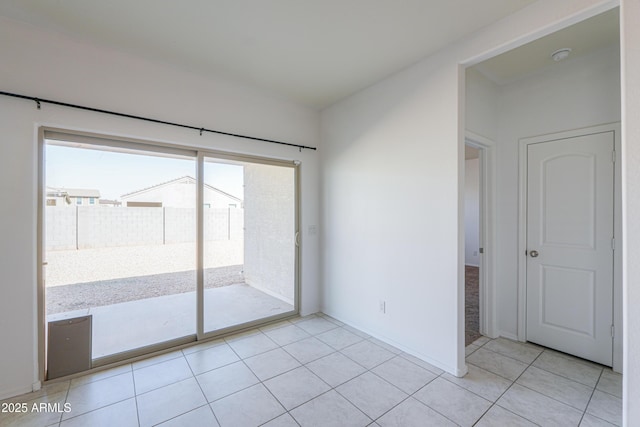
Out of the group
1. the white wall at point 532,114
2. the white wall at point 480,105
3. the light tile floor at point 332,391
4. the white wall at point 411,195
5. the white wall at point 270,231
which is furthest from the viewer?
the white wall at point 270,231

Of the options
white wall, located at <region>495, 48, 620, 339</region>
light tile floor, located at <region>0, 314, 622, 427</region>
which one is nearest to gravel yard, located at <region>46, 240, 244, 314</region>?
light tile floor, located at <region>0, 314, 622, 427</region>

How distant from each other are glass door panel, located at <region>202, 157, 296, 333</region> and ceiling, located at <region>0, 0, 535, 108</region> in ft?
3.76

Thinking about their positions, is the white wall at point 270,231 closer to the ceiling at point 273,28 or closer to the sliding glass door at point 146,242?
the sliding glass door at point 146,242

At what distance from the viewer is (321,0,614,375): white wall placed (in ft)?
7.80

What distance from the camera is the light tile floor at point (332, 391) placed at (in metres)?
1.87

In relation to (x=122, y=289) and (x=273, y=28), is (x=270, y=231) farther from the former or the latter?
(x=273, y=28)

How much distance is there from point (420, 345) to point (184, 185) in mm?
2945

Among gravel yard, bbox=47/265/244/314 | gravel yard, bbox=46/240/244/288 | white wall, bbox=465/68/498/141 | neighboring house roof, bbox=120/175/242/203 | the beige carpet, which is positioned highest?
white wall, bbox=465/68/498/141

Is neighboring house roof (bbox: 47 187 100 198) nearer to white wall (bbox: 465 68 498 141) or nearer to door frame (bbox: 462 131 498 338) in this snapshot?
white wall (bbox: 465 68 498 141)

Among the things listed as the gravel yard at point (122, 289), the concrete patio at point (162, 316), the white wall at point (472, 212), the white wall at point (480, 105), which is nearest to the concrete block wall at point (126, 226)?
the gravel yard at point (122, 289)

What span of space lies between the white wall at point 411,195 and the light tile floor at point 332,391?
1.17 feet

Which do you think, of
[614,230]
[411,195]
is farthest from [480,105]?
[614,230]

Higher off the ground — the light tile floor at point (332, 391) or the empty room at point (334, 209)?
the empty room at point (334, 209)

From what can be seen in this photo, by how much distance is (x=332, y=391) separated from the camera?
2.17m
